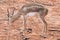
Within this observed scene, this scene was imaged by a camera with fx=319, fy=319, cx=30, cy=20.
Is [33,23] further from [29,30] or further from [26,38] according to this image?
[26,38]

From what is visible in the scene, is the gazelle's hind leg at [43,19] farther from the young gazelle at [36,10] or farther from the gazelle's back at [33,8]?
the gazelle's back at [33,8]

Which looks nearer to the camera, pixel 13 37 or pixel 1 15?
pixel 13 37

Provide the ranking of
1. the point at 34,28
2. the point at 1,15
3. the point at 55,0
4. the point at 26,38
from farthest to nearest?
1. the point at 55,0
2. the point at 1,15
3. the point at 34,28
4. the point at 26,38

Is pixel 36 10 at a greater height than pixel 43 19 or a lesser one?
greater

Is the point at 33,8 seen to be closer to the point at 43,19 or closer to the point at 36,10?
the point at 36,10

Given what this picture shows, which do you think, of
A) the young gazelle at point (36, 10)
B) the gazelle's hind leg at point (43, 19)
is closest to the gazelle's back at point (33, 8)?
the young gazelle at point (36, 10)

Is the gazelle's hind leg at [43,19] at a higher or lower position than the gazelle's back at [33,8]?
lower

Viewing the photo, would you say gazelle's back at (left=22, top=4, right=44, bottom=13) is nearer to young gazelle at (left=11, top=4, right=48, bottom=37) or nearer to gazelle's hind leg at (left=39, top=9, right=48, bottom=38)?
young gazelle at (left=11, top=4, right=48, bottom=37)

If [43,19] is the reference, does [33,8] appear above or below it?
above

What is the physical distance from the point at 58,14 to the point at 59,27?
52.4 inches

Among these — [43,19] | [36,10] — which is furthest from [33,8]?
[43,19]

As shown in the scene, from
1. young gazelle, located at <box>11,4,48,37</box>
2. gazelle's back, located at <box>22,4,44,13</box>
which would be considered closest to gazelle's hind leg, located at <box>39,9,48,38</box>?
young gazelle, located at <box>11,4,48,37</box>

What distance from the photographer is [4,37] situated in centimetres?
870

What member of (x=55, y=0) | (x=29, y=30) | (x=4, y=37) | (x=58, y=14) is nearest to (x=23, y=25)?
(x=29, y=30)
